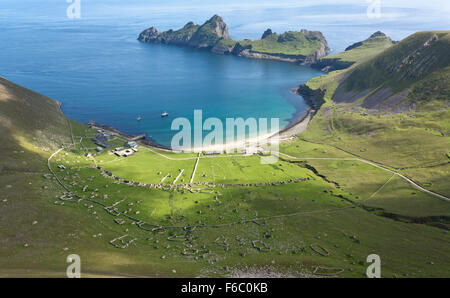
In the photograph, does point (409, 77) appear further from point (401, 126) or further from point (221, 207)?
point (221, 207)

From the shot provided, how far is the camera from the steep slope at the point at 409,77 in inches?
6304

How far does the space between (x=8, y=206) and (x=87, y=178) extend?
27368 millimetres

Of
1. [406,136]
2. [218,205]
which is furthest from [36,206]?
[406,136]

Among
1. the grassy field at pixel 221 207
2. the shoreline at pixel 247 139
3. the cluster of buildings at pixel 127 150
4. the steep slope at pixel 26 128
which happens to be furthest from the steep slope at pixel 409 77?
the steep slope at pixel 26 128

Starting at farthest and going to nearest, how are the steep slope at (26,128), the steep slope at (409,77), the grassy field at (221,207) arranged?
the steep slope at (409,77)
the steep slope at (26,128)
the grassy field at (221,207)

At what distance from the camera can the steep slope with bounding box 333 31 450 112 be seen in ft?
525

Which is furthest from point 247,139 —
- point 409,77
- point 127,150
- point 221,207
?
point 409,77

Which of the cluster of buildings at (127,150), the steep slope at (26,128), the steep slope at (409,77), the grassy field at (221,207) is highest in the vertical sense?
the steep slope at (409,77)

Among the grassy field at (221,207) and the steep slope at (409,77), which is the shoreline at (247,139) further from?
the steep slope at (409,77)

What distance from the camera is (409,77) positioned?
570ft

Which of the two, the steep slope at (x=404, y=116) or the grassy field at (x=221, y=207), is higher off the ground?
the steep slope at (x=404, y=116)

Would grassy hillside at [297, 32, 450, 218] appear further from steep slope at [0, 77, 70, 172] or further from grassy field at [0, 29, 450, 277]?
steep slope at [0, 77, 70, 172]

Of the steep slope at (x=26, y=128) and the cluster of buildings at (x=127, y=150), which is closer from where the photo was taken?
the steep slope at (x=26, y=128)
